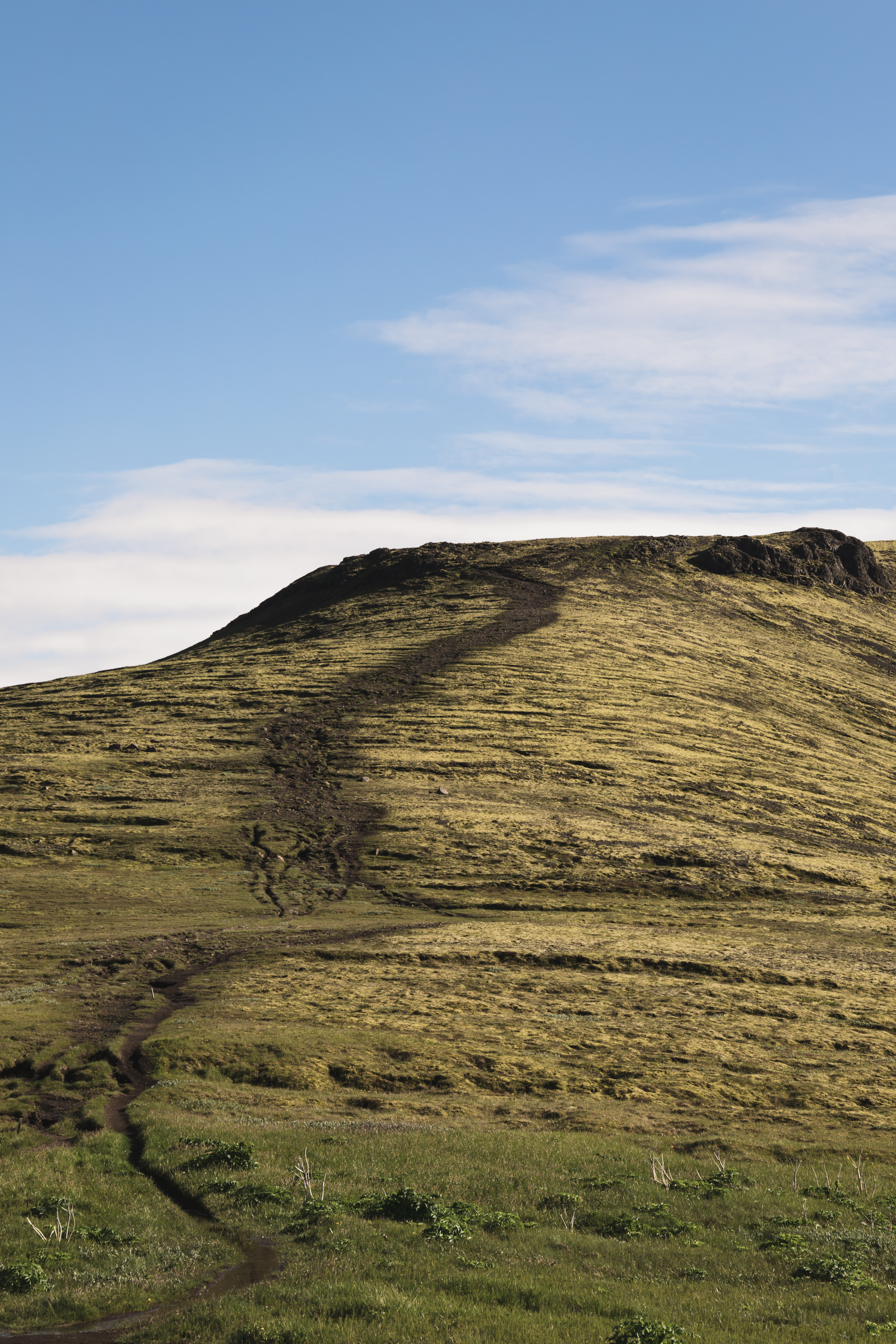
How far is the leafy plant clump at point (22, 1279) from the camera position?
54.3 feet

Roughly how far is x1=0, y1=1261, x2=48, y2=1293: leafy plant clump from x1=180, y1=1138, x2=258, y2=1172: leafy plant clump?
6.00 metres

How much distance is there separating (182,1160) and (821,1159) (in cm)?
1706

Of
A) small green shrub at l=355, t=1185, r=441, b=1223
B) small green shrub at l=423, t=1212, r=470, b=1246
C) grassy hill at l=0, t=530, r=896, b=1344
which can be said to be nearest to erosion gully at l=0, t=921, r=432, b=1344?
grassy hill at l=0, t=530, r=896, b=1344

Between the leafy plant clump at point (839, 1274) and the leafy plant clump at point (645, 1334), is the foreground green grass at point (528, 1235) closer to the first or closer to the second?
the leafy plant clump at point (839, 1274)

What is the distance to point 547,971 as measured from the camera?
5175 centimetres

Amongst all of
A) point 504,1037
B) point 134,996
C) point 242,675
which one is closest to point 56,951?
point 134,996

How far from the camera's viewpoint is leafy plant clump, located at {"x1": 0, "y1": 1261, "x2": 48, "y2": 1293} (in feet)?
54.3

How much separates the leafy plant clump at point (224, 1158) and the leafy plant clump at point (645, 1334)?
11.0 meters

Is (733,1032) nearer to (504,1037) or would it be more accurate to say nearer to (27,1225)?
(504,1037)

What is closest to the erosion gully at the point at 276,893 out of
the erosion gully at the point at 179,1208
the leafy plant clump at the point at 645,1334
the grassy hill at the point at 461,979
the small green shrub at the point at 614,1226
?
the erosion gully at the point at 179,1208

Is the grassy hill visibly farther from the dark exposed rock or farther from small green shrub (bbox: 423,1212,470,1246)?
the dark exposed rock

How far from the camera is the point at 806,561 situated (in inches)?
7333

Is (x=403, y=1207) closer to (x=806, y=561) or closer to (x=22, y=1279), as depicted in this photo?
(x=22, y=1279)

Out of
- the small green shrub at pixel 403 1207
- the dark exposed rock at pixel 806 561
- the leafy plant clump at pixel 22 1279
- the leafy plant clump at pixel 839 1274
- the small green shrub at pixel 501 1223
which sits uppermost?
the dark exposed rock at pixel 806 561
